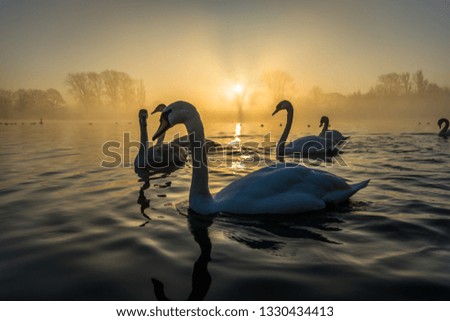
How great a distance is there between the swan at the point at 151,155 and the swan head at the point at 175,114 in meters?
6.60

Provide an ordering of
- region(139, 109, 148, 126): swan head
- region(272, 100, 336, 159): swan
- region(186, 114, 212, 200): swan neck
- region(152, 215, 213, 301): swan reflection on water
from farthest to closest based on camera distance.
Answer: region(272, 100, 336, 159): swan
region(139, 109, 148, 126): swan head
region(186, 114, 212, 200): swan neck
region(152, 215, 213, 301): swan reflection on water

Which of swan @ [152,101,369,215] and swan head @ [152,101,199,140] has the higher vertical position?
swan head @ [152,101,199,140]

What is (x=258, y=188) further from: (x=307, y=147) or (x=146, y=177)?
(x=307, y=147)

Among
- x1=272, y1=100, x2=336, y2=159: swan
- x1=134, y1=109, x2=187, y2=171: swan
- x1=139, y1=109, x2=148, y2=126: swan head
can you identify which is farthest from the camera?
x1=272, y1=100, x2=336, y2=159: swan

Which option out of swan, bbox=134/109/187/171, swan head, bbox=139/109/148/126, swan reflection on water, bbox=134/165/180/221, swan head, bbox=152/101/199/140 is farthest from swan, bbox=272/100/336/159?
swan head, bbox=152/101/199/140

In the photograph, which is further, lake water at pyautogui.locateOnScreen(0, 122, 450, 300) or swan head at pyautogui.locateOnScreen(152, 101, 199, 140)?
swan head at pyautogui.locateOnScreen(152, 101, 199, 140)

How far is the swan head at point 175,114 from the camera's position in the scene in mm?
5281

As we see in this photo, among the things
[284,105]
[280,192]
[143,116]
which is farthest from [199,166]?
[284,105]

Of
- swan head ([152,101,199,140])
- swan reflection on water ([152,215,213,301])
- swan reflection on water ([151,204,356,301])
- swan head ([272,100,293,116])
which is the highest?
swan head ([272,100,293,116])

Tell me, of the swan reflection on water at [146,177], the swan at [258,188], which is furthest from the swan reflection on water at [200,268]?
the swan reflection on water at [146,177]

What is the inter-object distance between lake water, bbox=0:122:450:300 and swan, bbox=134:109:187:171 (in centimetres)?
399

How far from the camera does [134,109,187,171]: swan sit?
1184cm

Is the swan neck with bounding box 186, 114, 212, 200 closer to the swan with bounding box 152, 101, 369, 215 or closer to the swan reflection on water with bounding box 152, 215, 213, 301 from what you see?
the swan with bounding box 152, 101, 369, 215

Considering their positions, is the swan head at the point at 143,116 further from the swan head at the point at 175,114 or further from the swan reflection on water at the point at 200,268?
the swan reflection on water at the point at 200,268
